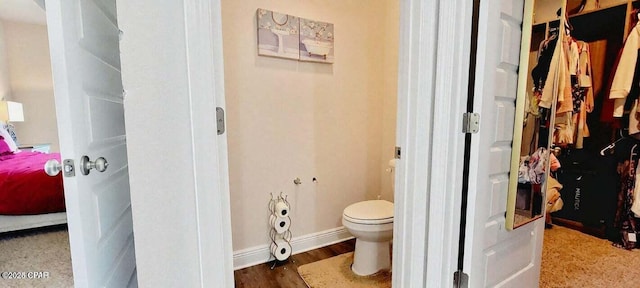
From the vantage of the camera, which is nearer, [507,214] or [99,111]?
[99,111]

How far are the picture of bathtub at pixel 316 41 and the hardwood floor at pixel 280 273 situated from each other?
1.50 metres

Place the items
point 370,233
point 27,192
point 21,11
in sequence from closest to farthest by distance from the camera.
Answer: point 21,11 → point 27,192 → point 370,233

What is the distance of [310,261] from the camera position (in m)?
2.15

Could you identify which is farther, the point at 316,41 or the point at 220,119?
the point at 316,41

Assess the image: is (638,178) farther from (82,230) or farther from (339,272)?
(82,230)

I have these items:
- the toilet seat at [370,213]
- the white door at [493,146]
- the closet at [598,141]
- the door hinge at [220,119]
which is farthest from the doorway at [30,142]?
the closet at [598,141]

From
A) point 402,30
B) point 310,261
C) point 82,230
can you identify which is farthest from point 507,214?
point 82,230

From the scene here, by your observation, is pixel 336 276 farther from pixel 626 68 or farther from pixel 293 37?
pixel 626 68

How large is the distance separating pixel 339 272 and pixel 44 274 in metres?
1.53

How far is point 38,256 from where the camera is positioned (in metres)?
1.04

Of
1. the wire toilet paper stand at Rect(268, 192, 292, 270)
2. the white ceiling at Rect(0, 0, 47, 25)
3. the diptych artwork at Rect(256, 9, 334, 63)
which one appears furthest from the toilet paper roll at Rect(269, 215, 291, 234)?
the white ceiling at Rect(0, 0, 47, 25)

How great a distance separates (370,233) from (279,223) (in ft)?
2.16

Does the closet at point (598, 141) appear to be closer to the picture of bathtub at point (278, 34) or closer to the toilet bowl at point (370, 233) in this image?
the toilet bowl at point (370, 233)

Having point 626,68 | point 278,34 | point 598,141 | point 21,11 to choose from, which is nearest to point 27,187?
point 21,11
